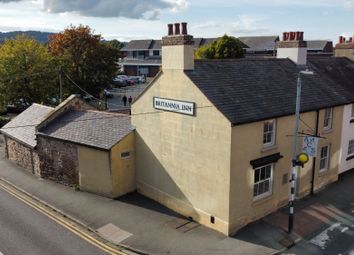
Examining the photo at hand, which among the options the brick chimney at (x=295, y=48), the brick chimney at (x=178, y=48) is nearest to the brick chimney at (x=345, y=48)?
the brick chimney at (x=295, y=48)

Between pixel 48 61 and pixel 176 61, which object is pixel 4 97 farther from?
pixel 176 61

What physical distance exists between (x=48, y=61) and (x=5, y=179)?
1910 centimetres

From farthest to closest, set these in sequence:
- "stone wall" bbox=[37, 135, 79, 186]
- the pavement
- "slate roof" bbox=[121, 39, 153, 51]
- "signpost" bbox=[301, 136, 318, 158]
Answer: "slate roof" bbox=[121, 39, 153, 51] → "stone wall" bbox=[37, 135, 79, 186] → "signpost" bbox=[301, 136, 318, 158] → the pavement

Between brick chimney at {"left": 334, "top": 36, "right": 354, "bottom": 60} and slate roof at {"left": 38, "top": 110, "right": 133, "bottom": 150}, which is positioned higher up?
brick chimney at {"left": 334, "top": 36, "right": 354, "bottom": 60}

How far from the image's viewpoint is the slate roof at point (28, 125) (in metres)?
25.9

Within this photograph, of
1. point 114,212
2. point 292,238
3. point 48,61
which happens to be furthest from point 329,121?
point 48,61

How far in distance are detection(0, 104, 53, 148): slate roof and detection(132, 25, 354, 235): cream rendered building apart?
9665 mm

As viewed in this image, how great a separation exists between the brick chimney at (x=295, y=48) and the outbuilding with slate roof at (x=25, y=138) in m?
17.8

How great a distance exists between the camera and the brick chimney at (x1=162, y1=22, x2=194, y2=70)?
55.1 feet

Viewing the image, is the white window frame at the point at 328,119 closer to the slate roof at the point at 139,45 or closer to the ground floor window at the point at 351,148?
the ground floor window at the point at 351,148

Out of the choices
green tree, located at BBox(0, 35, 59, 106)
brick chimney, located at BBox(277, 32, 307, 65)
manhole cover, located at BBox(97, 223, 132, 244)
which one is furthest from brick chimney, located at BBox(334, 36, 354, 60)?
green tree, located at BBox(0, 35, 59, 106)

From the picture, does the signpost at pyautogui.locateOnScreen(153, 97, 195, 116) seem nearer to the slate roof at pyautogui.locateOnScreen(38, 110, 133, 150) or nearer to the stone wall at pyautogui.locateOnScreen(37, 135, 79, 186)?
the slate roof at pyautogui.locateOnScreen(38, 110, 133, 150)

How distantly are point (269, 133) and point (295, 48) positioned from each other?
8499 mm

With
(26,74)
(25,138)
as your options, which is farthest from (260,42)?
(25,138)
